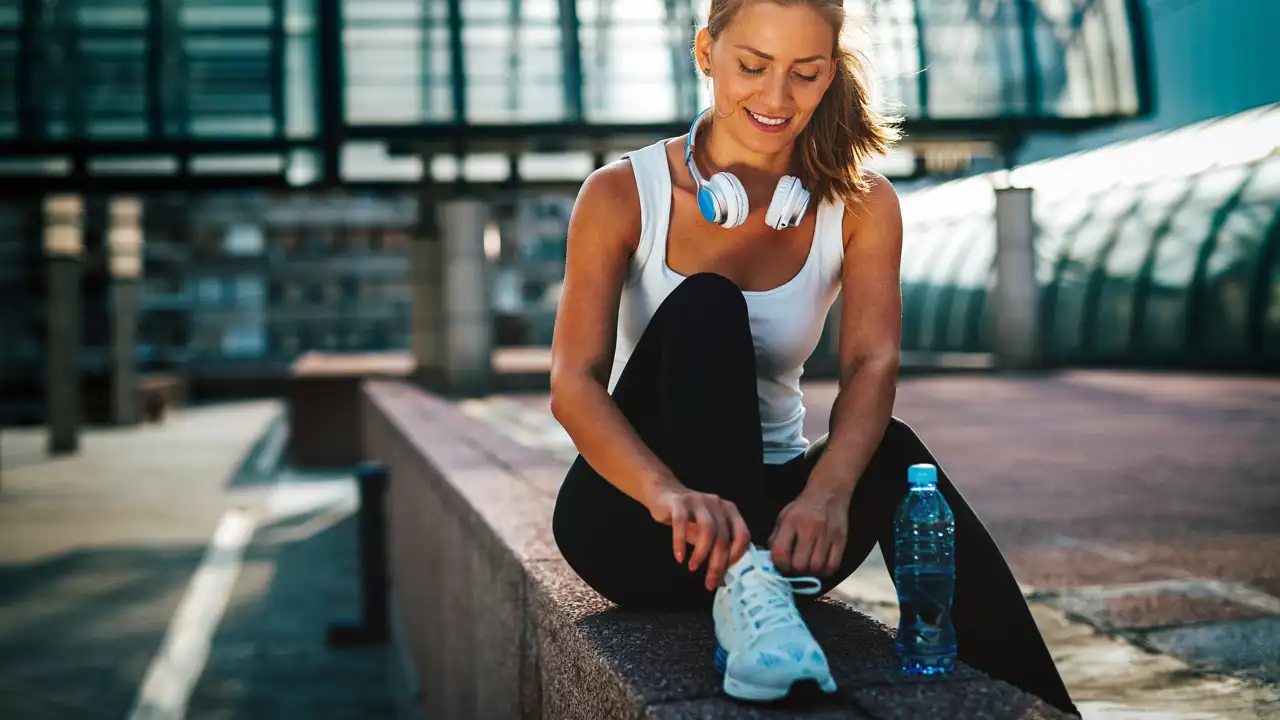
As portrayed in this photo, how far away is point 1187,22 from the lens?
105 ft

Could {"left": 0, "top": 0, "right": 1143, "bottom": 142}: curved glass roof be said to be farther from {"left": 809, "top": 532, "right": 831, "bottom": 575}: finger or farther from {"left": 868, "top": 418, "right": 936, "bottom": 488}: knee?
{"left": 809, "top": 532, "right": 831, "bottom": 575}: finger

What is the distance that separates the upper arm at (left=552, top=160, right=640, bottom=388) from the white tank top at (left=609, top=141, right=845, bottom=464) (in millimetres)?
69

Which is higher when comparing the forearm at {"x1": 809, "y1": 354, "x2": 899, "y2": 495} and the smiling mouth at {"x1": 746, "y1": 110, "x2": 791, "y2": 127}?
the smiling mouth at {"x1": 746, "y1": 110, "x2": 791, "y2": 127}

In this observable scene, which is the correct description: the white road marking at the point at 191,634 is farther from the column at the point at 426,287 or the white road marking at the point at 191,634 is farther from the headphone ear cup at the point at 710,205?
the column at the point at 426,287

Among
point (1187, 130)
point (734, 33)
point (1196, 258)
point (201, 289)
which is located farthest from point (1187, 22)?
point (201, 289)

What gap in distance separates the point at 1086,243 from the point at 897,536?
1001 inches

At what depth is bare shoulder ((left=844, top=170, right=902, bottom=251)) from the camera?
253cm

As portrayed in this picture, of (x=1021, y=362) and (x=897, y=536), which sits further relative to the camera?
(x=1021, y=362)

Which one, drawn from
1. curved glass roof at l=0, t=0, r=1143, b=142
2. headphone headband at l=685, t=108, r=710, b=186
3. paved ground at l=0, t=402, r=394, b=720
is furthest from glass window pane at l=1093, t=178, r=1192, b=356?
headphone headband at l=685, t=108, r=710, b=186

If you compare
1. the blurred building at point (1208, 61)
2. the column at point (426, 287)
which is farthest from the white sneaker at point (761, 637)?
the blurred building at point (1208, 61)

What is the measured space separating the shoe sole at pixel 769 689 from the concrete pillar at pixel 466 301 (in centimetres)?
1769

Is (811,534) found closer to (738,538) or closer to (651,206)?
(738,538)

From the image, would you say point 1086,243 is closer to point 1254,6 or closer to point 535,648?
point 1254,6

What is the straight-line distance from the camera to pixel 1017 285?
68.2ft
